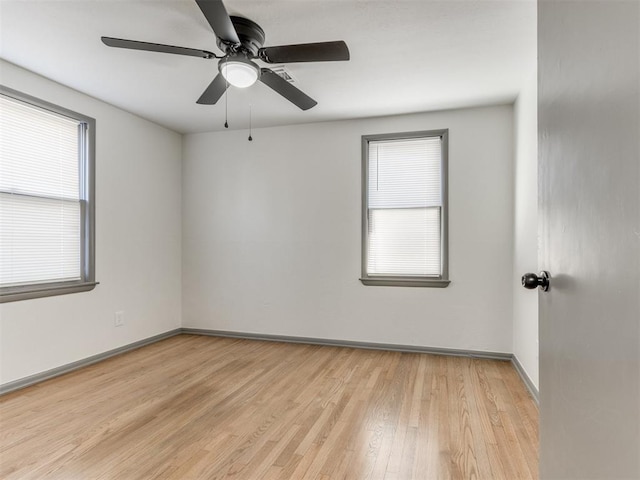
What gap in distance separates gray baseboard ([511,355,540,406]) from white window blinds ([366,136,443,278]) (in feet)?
3.38

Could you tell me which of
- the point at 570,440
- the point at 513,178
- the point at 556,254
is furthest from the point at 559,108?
the point at 513,178

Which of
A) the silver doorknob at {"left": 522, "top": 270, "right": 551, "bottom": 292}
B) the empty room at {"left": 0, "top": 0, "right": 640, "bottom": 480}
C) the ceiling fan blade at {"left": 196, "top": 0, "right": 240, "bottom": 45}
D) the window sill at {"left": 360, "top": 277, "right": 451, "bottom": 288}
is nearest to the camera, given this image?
the empty room at {"left": 0, "top": 0, "right": 640, "bottom": 480}

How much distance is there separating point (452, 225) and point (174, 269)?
3254 millimetres

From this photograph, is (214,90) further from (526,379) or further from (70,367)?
(526,379)

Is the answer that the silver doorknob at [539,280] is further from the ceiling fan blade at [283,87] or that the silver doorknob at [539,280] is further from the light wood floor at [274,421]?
the ceiling fan blade at [283,87]

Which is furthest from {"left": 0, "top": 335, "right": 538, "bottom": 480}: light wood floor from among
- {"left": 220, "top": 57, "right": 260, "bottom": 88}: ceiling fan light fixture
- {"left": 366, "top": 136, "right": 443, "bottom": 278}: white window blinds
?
{"left": 220, "top": 57, "right": 260, "bottom": 88}: ceiling fan light fixture

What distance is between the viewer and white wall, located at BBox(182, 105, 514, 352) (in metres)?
3.63

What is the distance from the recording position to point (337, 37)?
2.38m

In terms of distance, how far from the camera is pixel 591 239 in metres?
0.74

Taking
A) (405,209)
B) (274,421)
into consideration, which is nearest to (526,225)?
(405,209)

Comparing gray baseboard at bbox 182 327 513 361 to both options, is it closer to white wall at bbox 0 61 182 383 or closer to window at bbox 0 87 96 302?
white wall at bbox 0 61 182 383

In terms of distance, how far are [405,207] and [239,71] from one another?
227 cm

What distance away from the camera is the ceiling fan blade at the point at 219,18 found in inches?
64.1

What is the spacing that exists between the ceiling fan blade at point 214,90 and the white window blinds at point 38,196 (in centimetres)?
148
